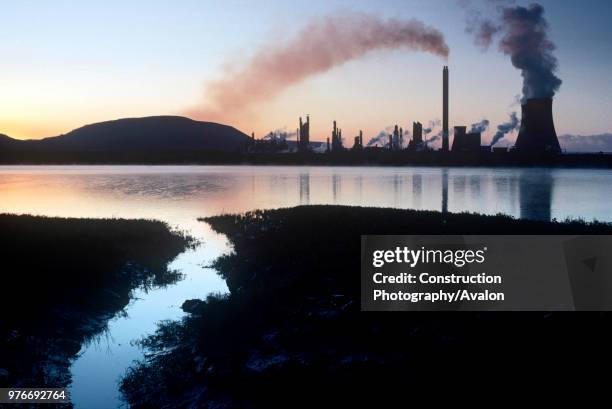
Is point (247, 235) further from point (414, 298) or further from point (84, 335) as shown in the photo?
point (414, 298)

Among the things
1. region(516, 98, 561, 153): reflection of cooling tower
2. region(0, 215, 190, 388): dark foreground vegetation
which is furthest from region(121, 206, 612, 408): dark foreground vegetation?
region(516, 98, 561, 153): reflection of cooling tower

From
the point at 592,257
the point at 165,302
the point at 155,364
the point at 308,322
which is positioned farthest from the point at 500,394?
the point at 165,302

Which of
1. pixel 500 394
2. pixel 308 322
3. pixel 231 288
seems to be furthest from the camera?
pixel 231 288

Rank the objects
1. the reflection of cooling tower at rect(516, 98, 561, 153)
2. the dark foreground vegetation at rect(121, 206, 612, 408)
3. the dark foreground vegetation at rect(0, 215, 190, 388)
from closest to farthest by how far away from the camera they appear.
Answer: the dark foreground vegetation at rect(121, 206, 612, 408) → the dark foreground vegetation at rect(0, 215, 190, 388) → the reflection of cooling tower at rect(516, 98, 561, 153)

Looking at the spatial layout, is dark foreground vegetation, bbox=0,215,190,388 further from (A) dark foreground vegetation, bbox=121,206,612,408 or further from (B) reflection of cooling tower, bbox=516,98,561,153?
(B) reflection of cooling tower, bbox=516,98,561,153

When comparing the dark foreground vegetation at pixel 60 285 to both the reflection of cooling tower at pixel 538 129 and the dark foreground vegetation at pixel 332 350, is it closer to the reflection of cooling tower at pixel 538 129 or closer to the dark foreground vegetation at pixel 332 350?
the dark foreground vegetation at pixel 332 350

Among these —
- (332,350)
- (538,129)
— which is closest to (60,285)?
(332,350)
